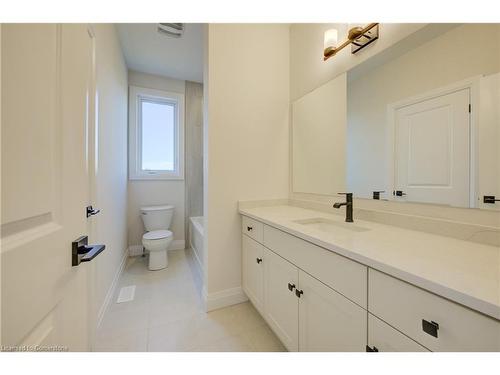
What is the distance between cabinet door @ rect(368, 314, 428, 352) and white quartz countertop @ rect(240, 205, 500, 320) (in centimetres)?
18

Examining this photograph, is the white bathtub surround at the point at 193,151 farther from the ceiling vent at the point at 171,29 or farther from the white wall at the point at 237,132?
the white wall at the point at 237,132

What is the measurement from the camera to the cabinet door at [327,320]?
0.75 metres

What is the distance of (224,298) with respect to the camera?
1712 millimetres

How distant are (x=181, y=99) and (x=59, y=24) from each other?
278cm

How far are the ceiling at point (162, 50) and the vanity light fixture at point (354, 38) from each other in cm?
129

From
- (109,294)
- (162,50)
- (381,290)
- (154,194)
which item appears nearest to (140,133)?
(154,194)

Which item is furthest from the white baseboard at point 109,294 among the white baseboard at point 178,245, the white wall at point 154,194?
the white baseboard at point 178,245

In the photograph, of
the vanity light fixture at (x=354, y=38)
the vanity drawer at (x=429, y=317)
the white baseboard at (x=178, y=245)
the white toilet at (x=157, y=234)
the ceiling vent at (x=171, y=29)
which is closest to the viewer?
the vanity drawer at (x=429, y=317)

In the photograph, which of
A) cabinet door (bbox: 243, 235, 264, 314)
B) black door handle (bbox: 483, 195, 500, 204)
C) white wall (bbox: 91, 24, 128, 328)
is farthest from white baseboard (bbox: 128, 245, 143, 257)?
black door handle (bbox: 483, 195, 500, 204)

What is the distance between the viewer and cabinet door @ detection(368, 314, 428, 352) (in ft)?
1.94

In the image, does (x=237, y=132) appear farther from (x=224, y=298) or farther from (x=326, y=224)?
(x=224, y=298)

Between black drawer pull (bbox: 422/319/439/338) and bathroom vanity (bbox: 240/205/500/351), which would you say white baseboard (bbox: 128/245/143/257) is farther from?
black drawer pull (bbox: 422/319/439/338)

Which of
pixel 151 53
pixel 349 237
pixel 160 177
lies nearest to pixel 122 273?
pixel 160 177
